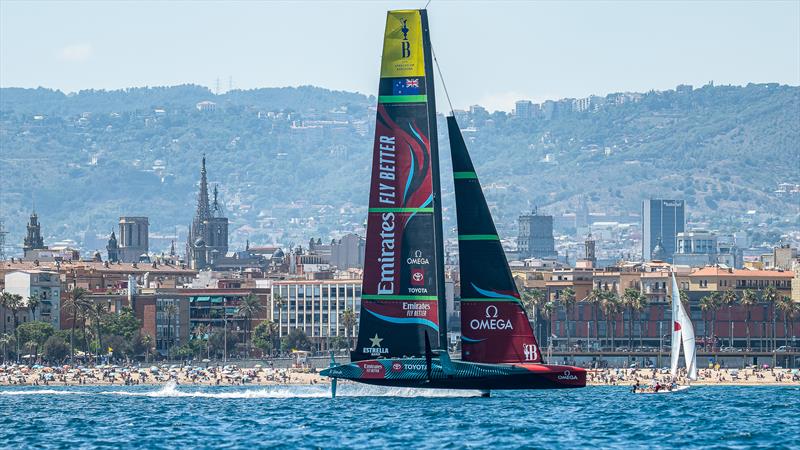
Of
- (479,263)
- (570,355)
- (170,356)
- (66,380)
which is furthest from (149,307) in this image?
(479,263)

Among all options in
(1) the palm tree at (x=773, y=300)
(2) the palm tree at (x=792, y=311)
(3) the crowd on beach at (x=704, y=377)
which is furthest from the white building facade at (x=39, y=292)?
(2) the palm tree at (x=792, y=311)

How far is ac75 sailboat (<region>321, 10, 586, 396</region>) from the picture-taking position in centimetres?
7231

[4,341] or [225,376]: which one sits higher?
[4,341]

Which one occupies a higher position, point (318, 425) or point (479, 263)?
point (479, 263)

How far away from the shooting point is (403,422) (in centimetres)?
6631

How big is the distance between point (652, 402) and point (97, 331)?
89.2 metres

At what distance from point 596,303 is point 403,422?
125m

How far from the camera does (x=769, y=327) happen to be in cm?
18762

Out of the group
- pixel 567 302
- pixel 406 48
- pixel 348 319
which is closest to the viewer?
pixel 406 48

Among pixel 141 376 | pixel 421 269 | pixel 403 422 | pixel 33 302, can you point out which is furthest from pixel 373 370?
pixel 33 302

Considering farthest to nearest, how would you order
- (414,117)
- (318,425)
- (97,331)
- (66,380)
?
(97,331) < (66,380) < (414,117) < (318,425)

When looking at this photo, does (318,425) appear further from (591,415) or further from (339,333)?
(339,333)

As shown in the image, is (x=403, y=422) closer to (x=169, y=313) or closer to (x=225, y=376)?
(x=225, y=376)

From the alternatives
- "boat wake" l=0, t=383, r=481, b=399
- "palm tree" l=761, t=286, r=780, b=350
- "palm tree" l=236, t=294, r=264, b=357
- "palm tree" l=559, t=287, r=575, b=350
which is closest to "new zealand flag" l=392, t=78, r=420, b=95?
"boat wake" l=0, t=383, r=481, b=399
